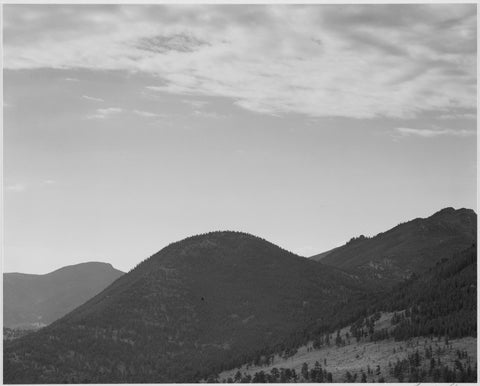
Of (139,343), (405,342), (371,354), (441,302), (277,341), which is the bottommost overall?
(277,341)

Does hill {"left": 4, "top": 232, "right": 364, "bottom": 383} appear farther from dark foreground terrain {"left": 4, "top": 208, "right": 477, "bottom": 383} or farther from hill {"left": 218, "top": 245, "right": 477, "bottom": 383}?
hill {"left": 218, "top": 245, "right": 477, "bottom": 383}

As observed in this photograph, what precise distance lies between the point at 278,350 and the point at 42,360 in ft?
200

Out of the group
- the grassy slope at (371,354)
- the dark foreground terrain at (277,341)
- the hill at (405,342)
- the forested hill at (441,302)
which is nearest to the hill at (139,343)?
the dark foreground terrain at (277,341)

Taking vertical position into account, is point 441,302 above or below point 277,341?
above

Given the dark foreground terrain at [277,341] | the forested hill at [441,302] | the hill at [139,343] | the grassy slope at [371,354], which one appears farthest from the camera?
the hill at [139,343]

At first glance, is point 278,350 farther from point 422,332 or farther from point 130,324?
point 130,324

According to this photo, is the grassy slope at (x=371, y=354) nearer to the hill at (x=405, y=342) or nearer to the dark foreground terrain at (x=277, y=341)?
the hill at (x=405, y=342)

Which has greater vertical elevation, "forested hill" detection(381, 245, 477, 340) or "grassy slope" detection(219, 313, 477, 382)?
"forested hill" detection(381, 245, 477, 340)

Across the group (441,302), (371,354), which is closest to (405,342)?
(371,354)

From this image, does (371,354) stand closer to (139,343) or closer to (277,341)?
(277,341)

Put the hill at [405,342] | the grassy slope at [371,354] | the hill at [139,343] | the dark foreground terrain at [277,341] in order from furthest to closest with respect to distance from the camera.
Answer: the hill at [139,343], the dark foreground terrain at [277,341], the grassy slope at [371,354], the hill at [405,342]

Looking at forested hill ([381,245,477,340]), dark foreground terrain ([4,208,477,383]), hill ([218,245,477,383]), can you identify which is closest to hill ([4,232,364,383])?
dark foreground terrain ([4,208,477,383])

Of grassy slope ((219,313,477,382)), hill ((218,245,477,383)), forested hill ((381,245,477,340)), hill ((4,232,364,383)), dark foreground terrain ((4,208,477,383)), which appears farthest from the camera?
hill ((4,232,364,383))

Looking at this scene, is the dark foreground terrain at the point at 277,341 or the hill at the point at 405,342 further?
the dark foreground terrain at the point at 277,341
